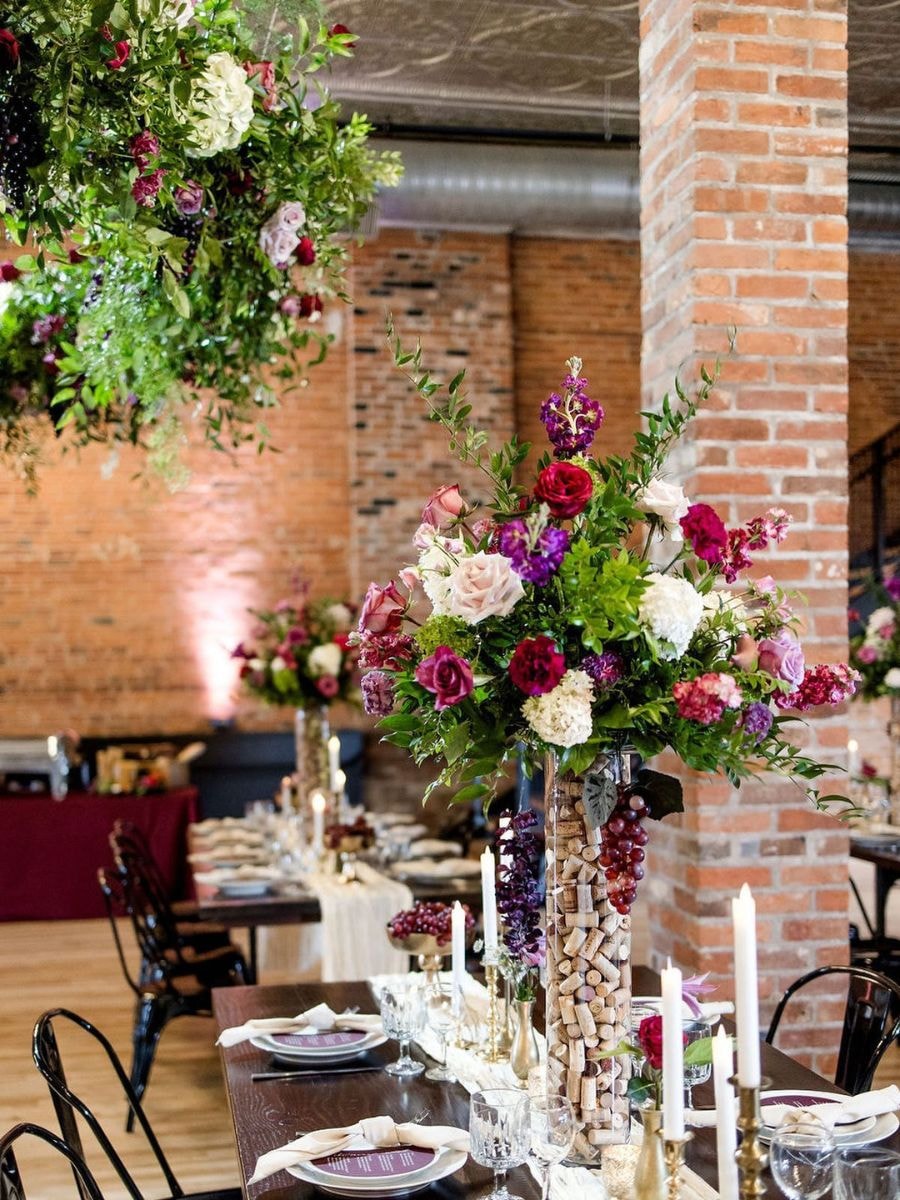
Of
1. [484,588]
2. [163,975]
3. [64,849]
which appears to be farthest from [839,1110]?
[64,849]

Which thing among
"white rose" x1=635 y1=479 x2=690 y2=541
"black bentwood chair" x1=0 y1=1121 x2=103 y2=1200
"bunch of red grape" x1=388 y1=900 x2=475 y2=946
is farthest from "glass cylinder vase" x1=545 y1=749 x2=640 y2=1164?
"bunch of red grape" x1=388 y1=900 x2=475 y2=946

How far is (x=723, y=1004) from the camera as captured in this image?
2.80 metres

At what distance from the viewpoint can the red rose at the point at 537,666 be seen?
1.87m

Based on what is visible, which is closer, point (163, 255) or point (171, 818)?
point (163, 255)

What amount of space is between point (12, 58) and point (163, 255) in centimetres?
44

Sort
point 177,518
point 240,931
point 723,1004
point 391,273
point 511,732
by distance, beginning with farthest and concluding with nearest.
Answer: point 177,518, point 391,273, point 240,931, point 723,1004, point 511,732

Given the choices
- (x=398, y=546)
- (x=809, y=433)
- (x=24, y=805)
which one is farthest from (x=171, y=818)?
(x=809, y=433)

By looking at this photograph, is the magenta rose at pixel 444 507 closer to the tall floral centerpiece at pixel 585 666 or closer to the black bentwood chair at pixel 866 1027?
the tall floral centerpiece at pixel 585 666

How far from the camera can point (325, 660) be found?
5938 mm

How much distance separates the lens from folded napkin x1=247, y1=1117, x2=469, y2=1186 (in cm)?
205

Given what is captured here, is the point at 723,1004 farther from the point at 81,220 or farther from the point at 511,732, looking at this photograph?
the point at 81,220

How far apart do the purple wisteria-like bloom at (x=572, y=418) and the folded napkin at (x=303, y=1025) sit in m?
1.35

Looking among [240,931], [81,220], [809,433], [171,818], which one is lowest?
[240,931]

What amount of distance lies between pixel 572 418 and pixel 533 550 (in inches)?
10.1
